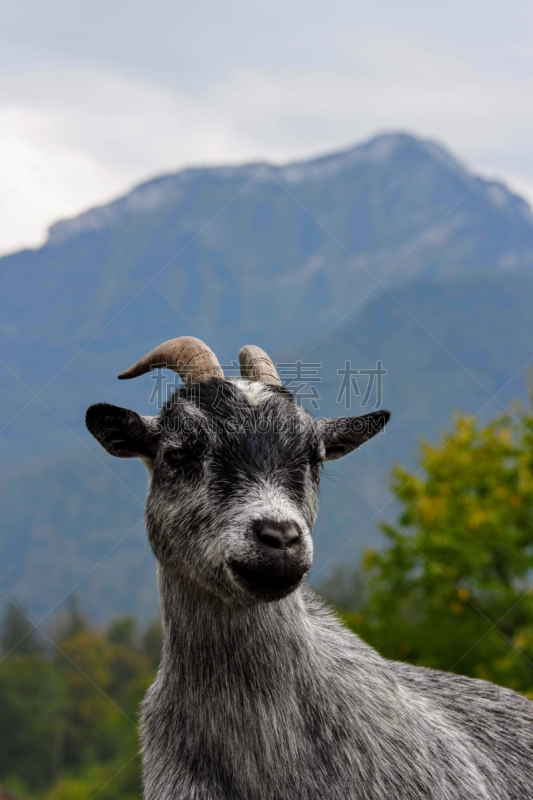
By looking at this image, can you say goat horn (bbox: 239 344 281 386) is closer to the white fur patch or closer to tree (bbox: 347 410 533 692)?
the white fur patch

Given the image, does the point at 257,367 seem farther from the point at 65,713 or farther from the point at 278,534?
the point at 65,713

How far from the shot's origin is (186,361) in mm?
5887

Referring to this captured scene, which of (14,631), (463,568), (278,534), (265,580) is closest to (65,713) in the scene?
(14,631)

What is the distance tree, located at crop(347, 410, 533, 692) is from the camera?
72.9 feet

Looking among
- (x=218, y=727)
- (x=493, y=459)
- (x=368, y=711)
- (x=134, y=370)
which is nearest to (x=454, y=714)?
(x=368, y=711)

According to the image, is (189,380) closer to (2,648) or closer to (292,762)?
(292,762)

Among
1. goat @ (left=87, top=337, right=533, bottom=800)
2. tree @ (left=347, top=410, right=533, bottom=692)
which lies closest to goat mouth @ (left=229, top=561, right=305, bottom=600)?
goat @ (left=87, top=337, right=533, bottom=800)

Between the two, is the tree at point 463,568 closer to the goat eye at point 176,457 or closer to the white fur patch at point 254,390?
the white fur patch at point 254,390

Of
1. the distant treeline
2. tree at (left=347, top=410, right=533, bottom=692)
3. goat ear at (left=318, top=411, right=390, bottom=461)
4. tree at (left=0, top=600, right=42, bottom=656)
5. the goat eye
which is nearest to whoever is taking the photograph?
the goat eye

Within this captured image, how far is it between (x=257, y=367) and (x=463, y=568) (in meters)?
18.9

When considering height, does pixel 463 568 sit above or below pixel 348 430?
below

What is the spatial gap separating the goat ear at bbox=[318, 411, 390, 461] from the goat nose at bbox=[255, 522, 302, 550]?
4.70 ft

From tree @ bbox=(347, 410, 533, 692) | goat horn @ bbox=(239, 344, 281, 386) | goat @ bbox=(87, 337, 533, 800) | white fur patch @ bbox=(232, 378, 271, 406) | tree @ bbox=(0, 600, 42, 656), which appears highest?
white fur patch @ bbox=(232, 378, 271, 406)

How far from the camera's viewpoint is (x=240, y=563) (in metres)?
4.52
